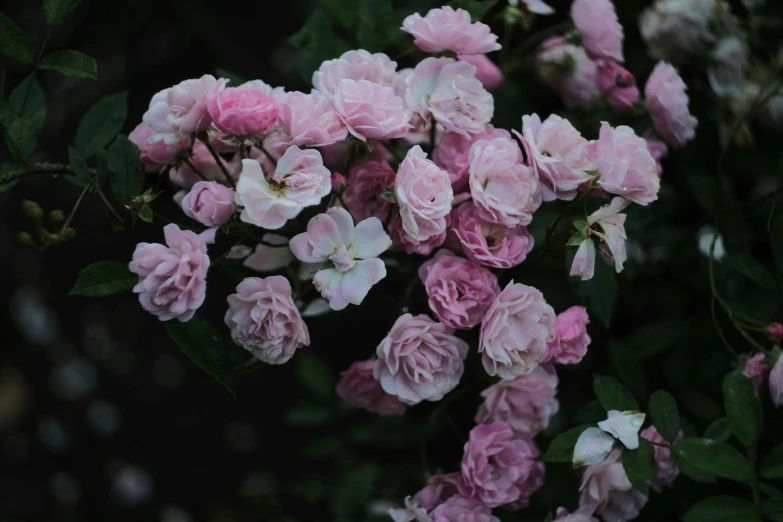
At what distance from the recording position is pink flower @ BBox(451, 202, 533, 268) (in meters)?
0.72

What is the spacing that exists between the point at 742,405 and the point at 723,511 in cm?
10

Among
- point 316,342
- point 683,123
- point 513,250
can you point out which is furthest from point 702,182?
point 316,342

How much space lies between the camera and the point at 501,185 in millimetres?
732

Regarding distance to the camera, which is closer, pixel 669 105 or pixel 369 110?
pixel 369 110

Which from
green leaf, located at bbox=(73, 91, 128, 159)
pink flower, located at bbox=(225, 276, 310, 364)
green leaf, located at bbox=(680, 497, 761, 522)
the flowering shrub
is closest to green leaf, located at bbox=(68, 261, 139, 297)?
the flowering shrub

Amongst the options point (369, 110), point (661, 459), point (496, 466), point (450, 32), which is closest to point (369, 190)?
point (369, 110)

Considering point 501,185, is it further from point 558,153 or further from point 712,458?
point 712,458

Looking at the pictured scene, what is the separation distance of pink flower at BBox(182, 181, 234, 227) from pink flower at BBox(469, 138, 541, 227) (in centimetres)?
23

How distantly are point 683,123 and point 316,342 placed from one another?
1.27 meters

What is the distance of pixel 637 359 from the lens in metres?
1.09

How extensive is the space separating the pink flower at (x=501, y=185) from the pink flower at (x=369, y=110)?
83 millimetres

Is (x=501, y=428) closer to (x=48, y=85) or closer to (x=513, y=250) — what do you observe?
(x=513, y=250)

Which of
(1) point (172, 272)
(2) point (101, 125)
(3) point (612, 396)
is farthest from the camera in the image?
(2) point (101, 125)

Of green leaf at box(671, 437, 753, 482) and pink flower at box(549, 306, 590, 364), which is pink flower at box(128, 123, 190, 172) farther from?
green leaf at box(671, 437, 753, 482)
